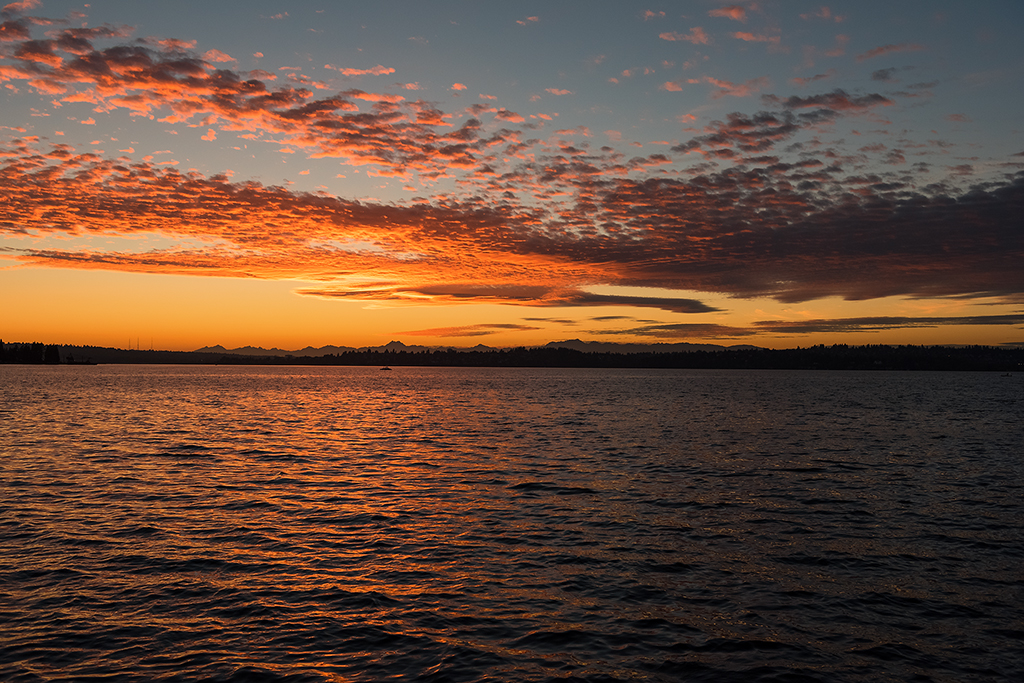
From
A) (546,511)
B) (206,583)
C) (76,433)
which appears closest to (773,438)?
(546,511)

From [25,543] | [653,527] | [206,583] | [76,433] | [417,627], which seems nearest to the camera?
[417,627]

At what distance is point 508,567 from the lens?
21938mm

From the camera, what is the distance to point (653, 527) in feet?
90.5

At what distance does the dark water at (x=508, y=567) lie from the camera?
50.1ft

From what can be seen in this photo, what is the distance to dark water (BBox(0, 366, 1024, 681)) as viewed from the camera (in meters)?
15.3

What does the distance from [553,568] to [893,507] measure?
809 inches

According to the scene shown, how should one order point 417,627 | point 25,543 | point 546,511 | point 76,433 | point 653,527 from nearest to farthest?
point 417,627 → point 25,543 → point 653,527 → point 546,511 → point 76,433

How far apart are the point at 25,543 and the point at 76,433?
45376mm

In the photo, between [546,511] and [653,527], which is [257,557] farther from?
[653,527]

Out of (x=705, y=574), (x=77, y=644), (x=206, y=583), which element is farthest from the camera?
(x=705, y=574)

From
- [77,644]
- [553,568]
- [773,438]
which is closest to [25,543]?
[77,644]

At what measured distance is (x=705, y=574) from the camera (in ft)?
70.6

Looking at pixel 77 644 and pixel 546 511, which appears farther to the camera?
pixel 546 511

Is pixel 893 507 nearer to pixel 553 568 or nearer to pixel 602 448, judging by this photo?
pixel 553 568
